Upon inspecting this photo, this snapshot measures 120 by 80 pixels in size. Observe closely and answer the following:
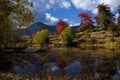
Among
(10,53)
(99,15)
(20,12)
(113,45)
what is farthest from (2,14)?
(99,15)

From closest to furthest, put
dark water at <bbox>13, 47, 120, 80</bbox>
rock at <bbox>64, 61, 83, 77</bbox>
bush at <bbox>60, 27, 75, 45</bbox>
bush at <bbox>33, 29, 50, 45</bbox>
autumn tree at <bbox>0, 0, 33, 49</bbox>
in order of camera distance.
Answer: rock at <bbox>64, 61, 83, 77</bbox>
dark water at <bbox>13, 47, 120, 80</bbox>
autumn tree at <bbox>0, 0, 33, 49</bbox>
bush at <bbox>60, 27, 75, 45</bbox>
bush at <bbox>33, 29, 50, 45</bbox>

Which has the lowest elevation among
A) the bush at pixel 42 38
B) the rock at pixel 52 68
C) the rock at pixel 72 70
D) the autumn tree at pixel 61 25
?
the rock at pixel 72 70

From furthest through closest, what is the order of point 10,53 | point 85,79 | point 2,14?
1. point 10,53
2. point 2,14
3. point 85,79

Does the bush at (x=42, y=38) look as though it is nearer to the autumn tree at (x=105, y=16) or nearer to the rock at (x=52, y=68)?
the autumn tree at (x=105, y=16)

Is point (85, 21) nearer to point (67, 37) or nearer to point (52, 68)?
point (67, 37)

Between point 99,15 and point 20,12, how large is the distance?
9005 centimetres

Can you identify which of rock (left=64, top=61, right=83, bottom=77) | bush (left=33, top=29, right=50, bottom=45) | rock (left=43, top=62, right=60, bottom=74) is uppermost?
bush (left=33, top=29, right=50, bottom=45)

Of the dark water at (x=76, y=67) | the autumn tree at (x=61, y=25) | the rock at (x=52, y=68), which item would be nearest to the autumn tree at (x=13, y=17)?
the dark water at (x=76, y=67)

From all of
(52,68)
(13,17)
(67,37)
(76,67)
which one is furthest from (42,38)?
(52,68)

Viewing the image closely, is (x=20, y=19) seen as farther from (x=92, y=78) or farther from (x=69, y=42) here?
(x=69, y=42)

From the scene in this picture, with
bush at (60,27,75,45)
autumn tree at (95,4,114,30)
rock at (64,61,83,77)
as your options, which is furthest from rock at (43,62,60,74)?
autumn tree at (95,4,114,30)

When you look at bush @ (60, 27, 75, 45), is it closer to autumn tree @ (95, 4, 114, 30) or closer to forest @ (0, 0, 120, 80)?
forest @ (0, 0, 120, 80)

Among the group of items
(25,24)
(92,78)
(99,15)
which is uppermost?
(99,15)

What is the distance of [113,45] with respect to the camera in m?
91.6
